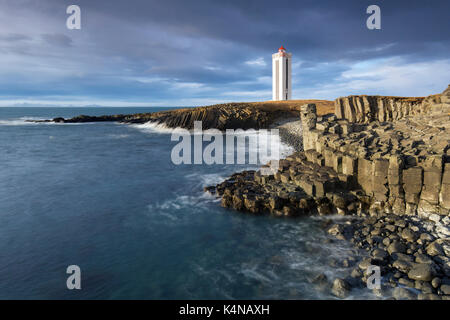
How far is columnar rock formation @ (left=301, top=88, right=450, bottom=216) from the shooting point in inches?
428

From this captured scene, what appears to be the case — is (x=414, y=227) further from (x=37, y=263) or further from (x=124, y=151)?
(x=124, y=151)

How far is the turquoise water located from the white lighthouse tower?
171 feet

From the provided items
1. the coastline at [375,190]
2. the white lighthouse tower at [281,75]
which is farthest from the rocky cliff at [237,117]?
the coastline at [375,190]

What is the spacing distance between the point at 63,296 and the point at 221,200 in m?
8.07

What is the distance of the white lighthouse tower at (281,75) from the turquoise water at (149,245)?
52.0 meters

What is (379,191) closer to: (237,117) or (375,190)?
(375,190)

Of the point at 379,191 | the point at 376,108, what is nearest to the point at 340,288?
the point at 379,191

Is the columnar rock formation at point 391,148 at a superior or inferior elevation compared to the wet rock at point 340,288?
superior

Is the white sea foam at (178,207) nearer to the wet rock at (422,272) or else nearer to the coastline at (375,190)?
the coastline at (375,190)

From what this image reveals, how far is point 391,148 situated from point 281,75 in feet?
184

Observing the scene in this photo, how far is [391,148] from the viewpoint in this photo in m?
12.7

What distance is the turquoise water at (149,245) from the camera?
804 cm

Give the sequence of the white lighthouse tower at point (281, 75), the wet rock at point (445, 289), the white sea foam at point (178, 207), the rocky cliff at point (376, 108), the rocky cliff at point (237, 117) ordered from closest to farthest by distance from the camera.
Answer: the wet rock at point (445, 289) → the white sea foam at point (178, 207) → the rocky cliff at point (376, 108) → the rocky cliff at point (237, 117) → the white lighthouse tower at point (281, 75)

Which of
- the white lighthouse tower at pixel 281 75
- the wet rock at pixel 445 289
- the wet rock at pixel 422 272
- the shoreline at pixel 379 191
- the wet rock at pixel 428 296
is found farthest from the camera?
the white lighthouse tower at pixel 281 75
